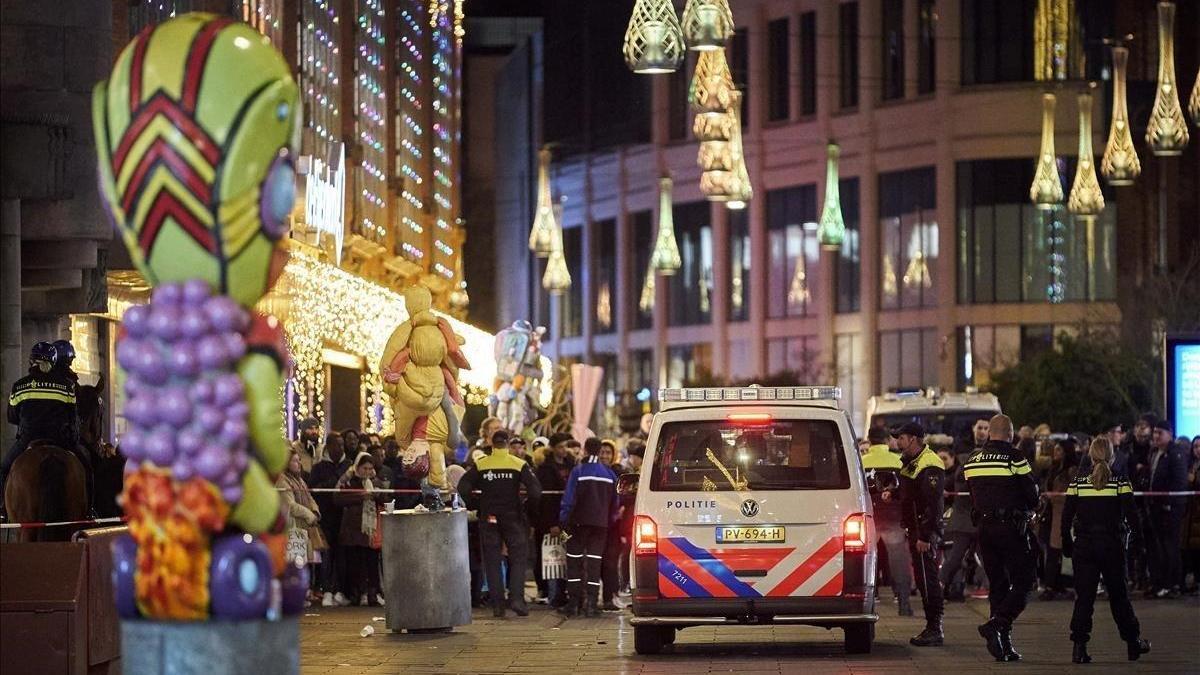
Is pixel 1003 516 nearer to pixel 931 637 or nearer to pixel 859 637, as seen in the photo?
pixel 859 637

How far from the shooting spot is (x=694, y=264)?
85.5 m

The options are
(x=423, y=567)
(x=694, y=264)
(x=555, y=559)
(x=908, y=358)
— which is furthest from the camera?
(x=694, y=264)

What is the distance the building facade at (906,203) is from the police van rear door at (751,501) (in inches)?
1944

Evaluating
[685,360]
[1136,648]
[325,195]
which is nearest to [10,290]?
Answer: [1136,648]

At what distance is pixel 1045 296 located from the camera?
73438mm

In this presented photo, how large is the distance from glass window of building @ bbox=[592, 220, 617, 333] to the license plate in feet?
235

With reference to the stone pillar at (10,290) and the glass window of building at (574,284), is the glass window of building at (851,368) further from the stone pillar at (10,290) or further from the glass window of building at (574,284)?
the stone pillar at (10,290)

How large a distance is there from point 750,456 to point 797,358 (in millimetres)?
62454

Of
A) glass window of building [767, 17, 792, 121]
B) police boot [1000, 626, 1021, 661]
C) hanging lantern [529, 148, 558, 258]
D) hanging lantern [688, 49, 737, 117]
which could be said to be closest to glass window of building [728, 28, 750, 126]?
glass window of building [767, 17, 792, 121]

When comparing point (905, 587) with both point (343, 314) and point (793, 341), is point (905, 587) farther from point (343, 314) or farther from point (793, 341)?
point (793, 341)

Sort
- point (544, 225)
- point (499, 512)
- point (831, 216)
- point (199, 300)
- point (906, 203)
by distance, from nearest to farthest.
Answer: point (199, 300)
point (499, 512)
point (831, 216)
point (544, 225)
point (906, 203)

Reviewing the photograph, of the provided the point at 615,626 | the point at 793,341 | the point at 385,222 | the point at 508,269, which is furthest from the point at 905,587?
the point at 508,269

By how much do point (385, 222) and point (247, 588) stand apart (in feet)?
133

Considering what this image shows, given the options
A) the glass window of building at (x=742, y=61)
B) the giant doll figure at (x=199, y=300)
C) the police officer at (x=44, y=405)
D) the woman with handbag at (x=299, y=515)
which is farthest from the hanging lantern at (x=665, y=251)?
the glass window of building at (x=742, y=61)
